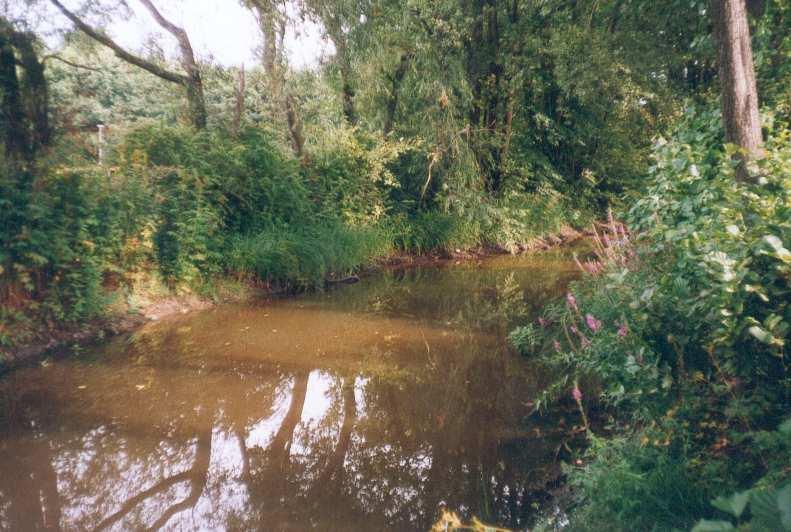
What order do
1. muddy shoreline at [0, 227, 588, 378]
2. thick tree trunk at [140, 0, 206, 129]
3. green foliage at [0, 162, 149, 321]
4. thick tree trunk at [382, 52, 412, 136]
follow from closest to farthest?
muddy shoreline at [0, 227, 588, 378]
green foliage at [0, 162, 149, 321]
thick tree trunk at [140, 0, 206, 129]
thick tree trunk at [382, 52, 412, 136]

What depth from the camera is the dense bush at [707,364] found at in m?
2.56

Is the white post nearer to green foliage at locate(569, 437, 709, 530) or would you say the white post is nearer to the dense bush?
A: the dense bush

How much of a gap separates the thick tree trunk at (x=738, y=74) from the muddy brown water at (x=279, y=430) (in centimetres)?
250

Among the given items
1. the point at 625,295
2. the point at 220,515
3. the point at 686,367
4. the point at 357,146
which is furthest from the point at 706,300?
the point at 357,146

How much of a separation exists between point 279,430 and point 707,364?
336 centimetres

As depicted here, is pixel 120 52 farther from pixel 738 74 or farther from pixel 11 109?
pixel 738 74

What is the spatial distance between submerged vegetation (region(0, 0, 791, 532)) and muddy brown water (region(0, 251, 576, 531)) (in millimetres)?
606

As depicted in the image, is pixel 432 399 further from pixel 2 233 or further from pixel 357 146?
pixel 357 146

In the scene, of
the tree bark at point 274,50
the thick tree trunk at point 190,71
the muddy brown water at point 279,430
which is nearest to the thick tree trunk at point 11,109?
the muddy brown water at point 279,430

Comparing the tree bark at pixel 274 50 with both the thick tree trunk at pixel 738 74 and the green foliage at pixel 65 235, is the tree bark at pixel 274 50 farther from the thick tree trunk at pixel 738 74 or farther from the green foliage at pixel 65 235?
the thick tree trunk at pixel 738 74

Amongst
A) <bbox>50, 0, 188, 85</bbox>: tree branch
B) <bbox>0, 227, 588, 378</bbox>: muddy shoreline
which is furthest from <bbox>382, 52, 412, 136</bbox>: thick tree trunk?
<bbox>50, 0, 188, 85</bbox>: tree branch

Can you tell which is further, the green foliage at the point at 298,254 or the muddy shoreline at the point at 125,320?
the green foliage at the point at 298,254

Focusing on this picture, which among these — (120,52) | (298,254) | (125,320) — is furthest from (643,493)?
(120,52)

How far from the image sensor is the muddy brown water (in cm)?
376
